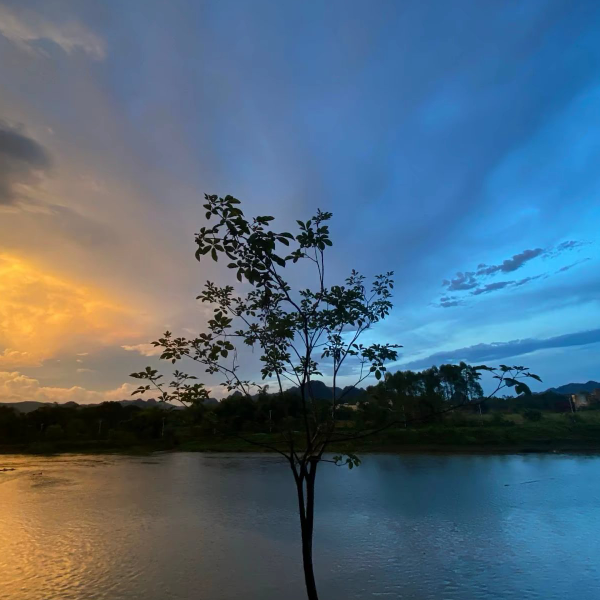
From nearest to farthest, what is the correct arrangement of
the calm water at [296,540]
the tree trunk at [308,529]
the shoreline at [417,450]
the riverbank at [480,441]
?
the tree trunk at [308,529], the calm water at [296,540], the shoreline at [417,450], the riverbank at [480,441]

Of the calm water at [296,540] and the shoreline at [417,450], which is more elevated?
the shoreline at [417,450]

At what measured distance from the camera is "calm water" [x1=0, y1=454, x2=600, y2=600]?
8.04m

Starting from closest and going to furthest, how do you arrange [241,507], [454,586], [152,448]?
1. [454,586]
2. [241,507]
3. [152,448]

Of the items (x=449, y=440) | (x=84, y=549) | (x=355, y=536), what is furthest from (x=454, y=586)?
(x=449, y=440)

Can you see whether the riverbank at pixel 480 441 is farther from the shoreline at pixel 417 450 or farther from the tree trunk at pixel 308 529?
the tree trunk at pixel 308 529

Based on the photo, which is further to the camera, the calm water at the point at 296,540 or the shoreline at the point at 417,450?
the shoreline at the point at 417,450

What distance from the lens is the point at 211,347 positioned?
3.21 m

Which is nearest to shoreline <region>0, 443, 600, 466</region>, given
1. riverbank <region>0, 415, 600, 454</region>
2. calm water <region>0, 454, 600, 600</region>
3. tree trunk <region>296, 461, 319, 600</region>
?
riverbank <region>0, 415, 600, 454</region>

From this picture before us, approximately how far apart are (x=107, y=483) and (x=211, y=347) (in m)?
25.1

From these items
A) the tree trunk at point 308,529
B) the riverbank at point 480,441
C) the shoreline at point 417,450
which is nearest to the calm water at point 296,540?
the tree trunk at point 308,529

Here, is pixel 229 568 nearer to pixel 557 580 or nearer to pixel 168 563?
pixel 168 563

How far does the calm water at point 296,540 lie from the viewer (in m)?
8.04

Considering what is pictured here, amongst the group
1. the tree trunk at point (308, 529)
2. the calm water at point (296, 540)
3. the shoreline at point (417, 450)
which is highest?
the shoreline at point (417, 450)

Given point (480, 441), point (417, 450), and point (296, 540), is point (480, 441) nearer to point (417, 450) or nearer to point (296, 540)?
point (417, 450)
